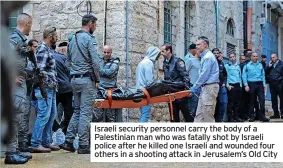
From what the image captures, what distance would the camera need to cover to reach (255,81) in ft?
36.7

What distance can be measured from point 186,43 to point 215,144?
7.64 metres

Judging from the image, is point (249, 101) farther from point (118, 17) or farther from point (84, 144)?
point (84, 144)

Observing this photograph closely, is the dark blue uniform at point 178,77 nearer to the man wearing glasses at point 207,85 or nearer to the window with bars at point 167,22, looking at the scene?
the man wearing glasses at point 207,85

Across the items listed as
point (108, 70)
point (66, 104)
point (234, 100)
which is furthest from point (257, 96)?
point (66, 104)

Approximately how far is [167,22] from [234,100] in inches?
93.1

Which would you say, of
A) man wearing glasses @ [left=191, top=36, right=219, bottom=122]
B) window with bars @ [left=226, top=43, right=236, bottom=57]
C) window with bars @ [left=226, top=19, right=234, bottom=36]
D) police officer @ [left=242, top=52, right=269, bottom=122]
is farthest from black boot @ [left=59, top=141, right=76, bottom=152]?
window with bars @ [left=226, top=19, right=234, bottom=36]

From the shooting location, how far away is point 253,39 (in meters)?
15.5

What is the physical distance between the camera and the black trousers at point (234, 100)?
11094 mm

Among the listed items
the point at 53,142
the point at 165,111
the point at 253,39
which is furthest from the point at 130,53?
the point at 253,39

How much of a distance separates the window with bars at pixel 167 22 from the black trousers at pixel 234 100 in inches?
71.6

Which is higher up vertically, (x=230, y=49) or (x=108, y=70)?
(x=230, y=49)

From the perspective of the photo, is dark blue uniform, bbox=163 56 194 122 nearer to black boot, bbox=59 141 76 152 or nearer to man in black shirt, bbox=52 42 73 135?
man in black shirt, bbox=52 42 73 135

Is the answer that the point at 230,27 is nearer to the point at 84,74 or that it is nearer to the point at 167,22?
the point at 167,22
